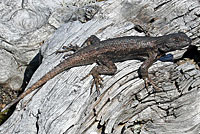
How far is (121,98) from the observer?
521 centimetres

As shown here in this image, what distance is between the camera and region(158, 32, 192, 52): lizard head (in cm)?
554

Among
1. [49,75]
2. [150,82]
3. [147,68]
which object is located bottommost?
[150,82]

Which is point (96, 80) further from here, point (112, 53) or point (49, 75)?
point (49, 75)

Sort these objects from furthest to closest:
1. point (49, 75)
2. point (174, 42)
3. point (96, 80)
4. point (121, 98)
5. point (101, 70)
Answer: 1. point (49, 75)
2. point (101, 70)
3. point (174, 42)
4. point (96, 80)
5. point (121, 98)

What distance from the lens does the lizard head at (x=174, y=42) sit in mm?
5544

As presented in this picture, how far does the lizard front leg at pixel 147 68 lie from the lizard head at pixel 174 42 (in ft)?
0.74

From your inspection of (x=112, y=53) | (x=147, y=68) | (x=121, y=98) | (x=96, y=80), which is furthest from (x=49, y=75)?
(x=147, y=68)

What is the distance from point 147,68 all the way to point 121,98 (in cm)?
95

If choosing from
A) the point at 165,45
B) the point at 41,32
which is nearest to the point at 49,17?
the point at 41,32

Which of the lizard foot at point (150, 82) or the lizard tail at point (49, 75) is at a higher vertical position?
the lizard tail at point (49, 75)

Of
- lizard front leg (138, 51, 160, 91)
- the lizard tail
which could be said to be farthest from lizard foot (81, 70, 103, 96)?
lizard front leg (138, 51, 160, 91)

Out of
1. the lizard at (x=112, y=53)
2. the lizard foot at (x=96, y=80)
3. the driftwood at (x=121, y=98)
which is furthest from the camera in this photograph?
the lizard at (x=112, y=53)

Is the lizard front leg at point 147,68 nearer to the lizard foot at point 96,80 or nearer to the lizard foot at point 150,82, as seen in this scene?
the lizard foot at point 150,82

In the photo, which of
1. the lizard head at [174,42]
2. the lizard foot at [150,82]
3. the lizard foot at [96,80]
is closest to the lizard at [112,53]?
the lizard head at [174,42]
